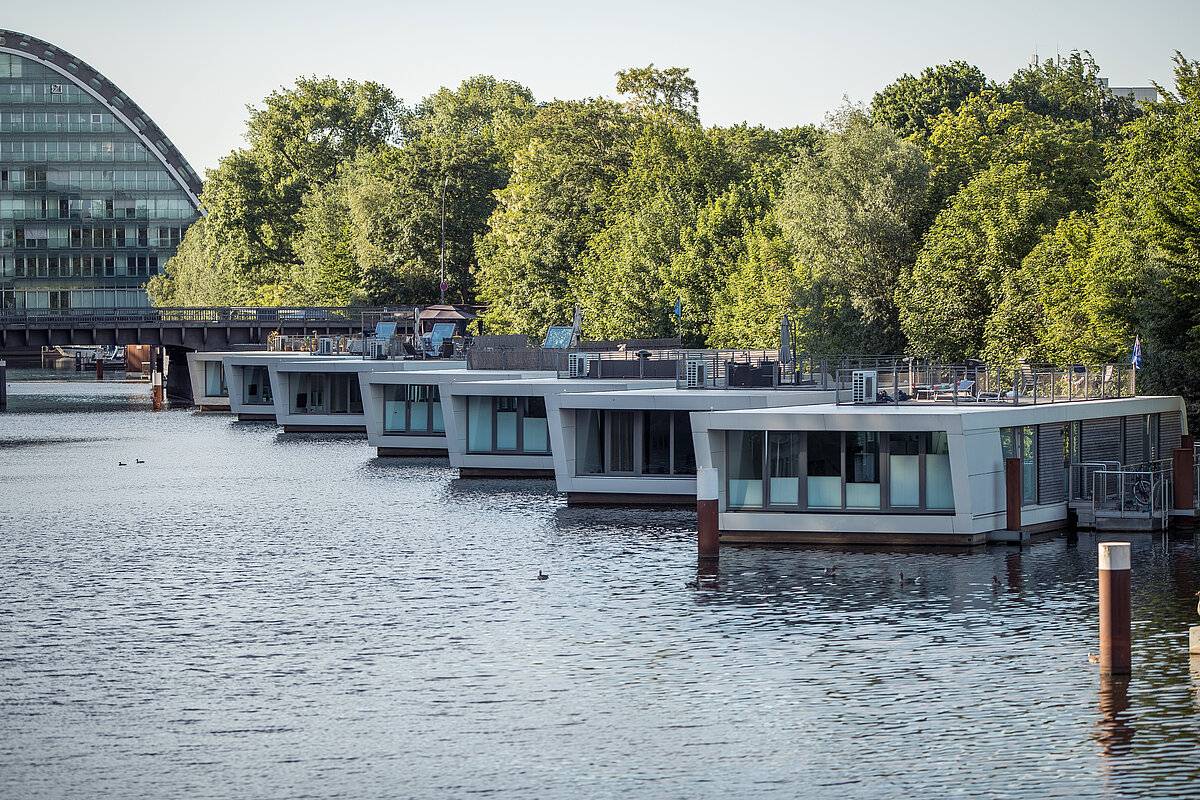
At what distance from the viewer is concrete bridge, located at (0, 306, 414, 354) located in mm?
115688

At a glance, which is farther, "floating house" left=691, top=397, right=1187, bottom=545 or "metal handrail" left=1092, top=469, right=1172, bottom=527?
"metal handrail" left=1092, top=469, right=1172, bottom=527

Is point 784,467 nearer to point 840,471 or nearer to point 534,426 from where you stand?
point 840,471

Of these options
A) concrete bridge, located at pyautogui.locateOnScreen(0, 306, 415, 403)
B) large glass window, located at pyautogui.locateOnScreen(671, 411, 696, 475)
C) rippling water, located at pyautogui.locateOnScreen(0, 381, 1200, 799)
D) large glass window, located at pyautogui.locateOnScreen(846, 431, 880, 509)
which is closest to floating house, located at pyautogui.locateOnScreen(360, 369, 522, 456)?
large glass window, located at pyautogui.locateOnScreen(671, 411, 696, 475)

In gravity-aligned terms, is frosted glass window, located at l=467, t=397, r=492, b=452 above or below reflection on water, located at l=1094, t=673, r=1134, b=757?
above

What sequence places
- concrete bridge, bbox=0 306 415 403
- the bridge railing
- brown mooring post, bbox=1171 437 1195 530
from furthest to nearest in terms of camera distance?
the bridge railing → concrete bridge, bbox=0 306 415 403 → brown mooring post, bbox=1171 437 1195 530

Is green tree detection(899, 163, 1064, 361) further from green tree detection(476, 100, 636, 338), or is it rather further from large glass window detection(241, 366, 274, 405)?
green tree detection(476, 100, 636, 338)

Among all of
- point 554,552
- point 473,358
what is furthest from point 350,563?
point 473,358

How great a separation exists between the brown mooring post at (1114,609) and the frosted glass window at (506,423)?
34.6m

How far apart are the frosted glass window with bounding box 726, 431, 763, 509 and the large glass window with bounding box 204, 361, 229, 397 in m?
77.5

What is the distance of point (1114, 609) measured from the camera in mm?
26234

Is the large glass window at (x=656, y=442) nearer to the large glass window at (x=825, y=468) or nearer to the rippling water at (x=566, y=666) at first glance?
the rippling water at (x=566, y=666)

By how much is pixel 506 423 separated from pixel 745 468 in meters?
19.4

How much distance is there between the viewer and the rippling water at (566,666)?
884 inches

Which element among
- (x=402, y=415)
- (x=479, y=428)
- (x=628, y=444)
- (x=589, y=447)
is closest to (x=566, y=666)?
(x=628, y=444)
